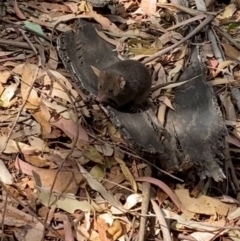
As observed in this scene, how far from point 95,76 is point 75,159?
78 centimetres

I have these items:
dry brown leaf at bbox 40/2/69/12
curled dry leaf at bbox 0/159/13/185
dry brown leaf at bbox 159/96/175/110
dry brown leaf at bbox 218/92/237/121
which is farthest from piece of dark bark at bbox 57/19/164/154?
curled dry leaf at bbox 0/159/13/185

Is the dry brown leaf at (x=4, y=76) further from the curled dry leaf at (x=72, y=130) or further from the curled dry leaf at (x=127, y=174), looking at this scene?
the curled dry leaf at (x=127, y=174)

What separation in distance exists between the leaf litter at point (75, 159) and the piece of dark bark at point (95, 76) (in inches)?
3.7

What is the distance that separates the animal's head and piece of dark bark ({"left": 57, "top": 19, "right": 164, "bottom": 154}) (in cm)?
6

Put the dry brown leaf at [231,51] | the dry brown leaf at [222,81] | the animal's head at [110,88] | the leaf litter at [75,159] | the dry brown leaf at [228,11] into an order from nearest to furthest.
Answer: the leaf litter at [75,159]
the animal's head at [110,88]
the dry brown leaf at [222,81]
the dry brown leaf at [231,51]
the dry brown leaf at [228,11]

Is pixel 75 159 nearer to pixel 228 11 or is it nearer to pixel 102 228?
pixel 102 228

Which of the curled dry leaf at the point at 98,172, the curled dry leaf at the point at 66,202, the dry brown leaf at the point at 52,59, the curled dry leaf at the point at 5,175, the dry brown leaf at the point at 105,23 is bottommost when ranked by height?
the curled dry leaf at the point at 66,202

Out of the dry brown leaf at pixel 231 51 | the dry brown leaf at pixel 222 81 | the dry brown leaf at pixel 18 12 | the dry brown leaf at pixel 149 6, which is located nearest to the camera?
the dry brown leaf at pixel 222 81

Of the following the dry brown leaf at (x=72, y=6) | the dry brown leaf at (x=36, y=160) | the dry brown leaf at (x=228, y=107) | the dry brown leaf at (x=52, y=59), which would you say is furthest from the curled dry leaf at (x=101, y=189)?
the dry brown leaf at (x=72, y=6)

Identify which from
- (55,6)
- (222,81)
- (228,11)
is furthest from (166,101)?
(228,11)

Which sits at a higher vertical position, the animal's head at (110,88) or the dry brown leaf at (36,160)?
the animal's head at (110,88)

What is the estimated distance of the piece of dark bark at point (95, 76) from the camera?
417 centimetres

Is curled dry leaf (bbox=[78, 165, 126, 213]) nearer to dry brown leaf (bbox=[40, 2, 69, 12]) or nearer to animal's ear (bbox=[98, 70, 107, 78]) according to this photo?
animal's ear (bbox=[98, 70, 107, 78])

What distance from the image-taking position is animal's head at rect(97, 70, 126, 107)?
437cm
